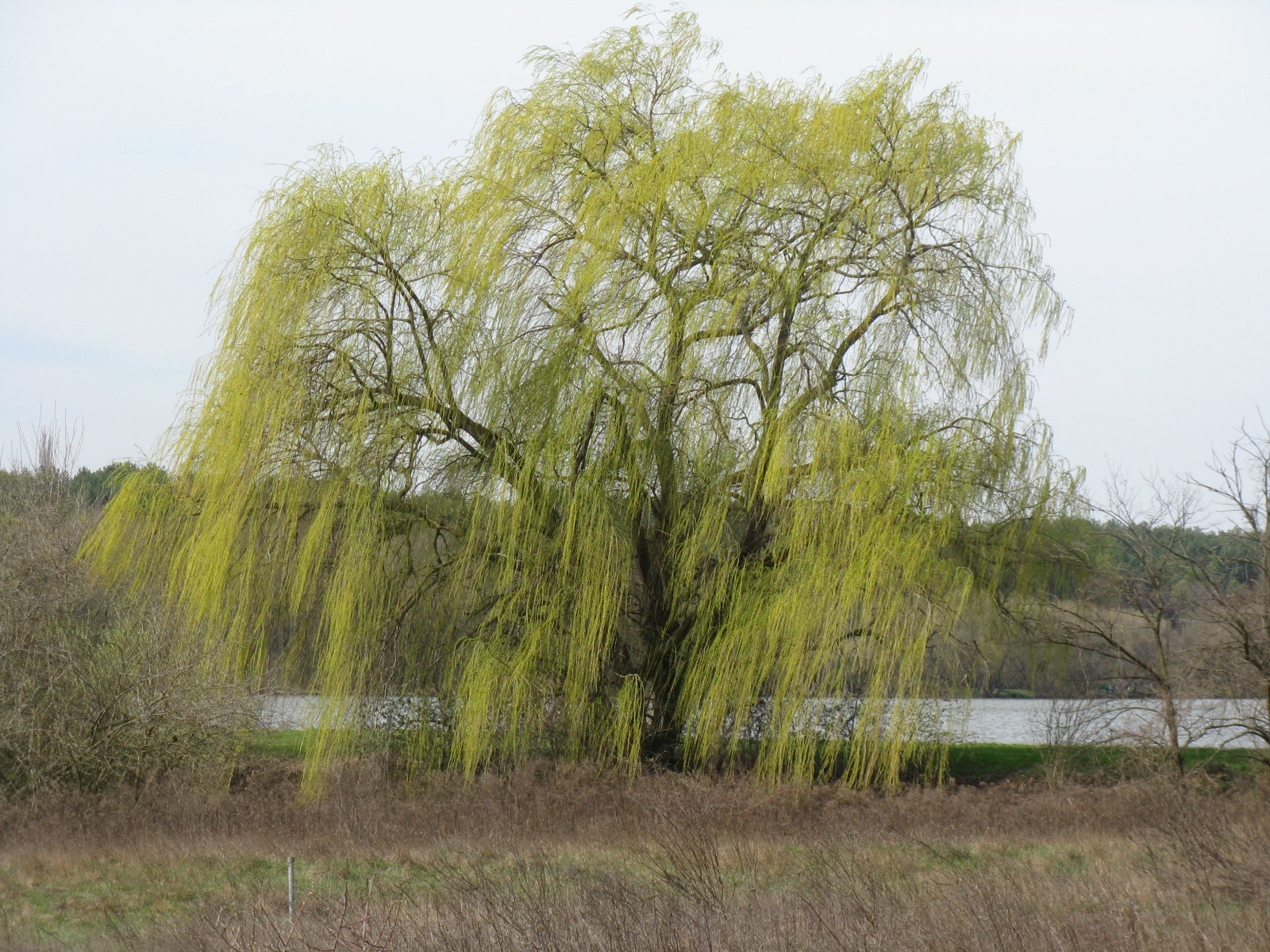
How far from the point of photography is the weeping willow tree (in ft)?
39.4

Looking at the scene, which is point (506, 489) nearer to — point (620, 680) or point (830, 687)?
point (620, 680)

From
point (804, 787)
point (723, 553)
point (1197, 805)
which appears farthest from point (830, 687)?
point (1197, 805)

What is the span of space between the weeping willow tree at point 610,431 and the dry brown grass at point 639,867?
953 millimetres

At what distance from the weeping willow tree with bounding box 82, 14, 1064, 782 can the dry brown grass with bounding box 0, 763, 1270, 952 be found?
0.95 m

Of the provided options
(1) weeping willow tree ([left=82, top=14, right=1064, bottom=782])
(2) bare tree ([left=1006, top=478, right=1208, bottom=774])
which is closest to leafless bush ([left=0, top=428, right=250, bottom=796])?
(1) weeping willow tree ([left=82, top=14, right=1064, bottom=782])

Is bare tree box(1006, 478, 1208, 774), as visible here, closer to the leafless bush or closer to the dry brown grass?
the dry brown grass

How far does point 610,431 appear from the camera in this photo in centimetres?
1241

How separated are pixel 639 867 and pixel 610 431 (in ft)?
16.0

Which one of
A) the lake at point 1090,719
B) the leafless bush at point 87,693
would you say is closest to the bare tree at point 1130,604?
the lake at point 1090,719

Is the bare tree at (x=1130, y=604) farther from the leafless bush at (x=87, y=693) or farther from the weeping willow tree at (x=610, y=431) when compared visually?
the leafless bush at (x=87, y=693)

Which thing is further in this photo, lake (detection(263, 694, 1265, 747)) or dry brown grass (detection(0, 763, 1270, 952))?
lake (detection(263, 694, 1265, 747))

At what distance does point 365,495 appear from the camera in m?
12.5

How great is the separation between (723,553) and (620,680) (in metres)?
1.80

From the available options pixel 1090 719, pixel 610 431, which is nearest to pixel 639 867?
pixel 610 431
